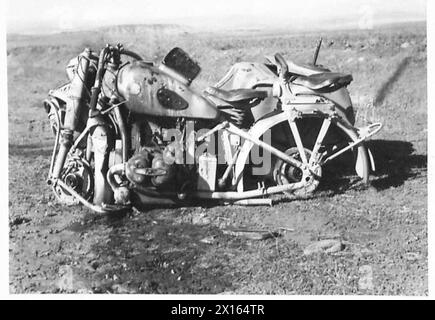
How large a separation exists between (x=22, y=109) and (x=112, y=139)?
1720mm

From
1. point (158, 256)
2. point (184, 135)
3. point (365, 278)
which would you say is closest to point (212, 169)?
point (184, 135)

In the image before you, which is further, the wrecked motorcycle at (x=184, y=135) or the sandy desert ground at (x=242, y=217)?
the wrecked motorcycle at (x=184, y=135)

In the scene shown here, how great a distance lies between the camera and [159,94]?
241 inches

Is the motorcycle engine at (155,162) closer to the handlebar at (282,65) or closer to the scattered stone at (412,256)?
the handlebar at (282,65)

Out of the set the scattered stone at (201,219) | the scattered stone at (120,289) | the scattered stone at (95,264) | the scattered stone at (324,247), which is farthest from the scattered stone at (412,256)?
the scattered stone at (95,264)

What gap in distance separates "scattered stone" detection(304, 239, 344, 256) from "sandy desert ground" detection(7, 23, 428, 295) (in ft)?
0.16

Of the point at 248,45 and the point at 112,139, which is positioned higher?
the point at 248,45

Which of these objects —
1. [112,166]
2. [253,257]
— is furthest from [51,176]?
[253,257]

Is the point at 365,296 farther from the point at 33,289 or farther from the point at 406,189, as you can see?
the point at 33,289

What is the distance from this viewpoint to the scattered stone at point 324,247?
583cm

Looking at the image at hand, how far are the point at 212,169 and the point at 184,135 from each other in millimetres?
425

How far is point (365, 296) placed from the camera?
5652mm

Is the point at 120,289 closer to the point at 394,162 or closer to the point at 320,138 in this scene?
the point at 320,138

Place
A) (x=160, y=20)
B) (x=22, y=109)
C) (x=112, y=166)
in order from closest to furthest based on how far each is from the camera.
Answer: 1. (x=112, y=166)
2. (x=160, y=20)
3. (x=22, y=109)
